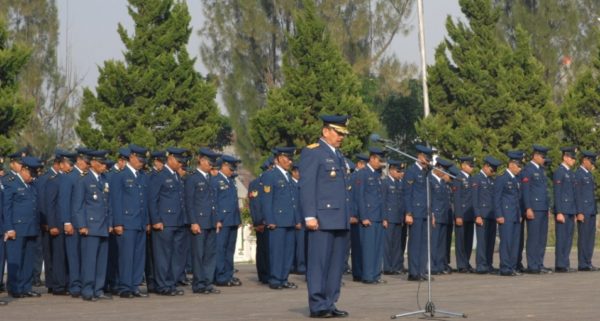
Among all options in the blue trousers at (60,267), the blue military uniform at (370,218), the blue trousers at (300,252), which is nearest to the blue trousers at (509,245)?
the blue military uniform at (370,218)

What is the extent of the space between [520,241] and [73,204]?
8.17 m

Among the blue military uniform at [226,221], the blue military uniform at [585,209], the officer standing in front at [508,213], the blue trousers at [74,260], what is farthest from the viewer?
the blue military uniform at [585,209]

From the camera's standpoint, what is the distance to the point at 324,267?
562 inches

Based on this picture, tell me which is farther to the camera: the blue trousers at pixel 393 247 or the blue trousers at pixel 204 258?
the blue trousers at pixel 393 247

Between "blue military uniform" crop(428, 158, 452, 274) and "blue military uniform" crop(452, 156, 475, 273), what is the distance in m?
0.28

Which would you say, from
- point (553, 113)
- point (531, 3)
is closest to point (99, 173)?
point (553, 113)

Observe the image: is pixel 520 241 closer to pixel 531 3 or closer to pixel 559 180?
pixel 559 180

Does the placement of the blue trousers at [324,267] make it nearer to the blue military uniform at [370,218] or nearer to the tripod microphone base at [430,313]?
the tripod microphone base at [430,313]

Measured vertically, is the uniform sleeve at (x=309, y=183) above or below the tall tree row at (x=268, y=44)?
below

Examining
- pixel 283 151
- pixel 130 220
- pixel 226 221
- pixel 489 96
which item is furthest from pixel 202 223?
pixel 489 96

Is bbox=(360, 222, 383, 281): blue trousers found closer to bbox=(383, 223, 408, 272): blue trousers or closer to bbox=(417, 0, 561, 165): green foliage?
bbox=(383, 223, 408, 272): blue trousers

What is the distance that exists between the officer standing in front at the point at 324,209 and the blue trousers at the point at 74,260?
4897mm

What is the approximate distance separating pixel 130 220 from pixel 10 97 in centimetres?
1315

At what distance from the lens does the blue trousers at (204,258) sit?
1919cm
